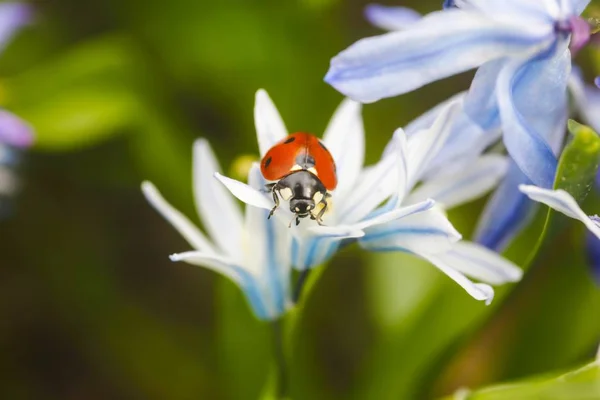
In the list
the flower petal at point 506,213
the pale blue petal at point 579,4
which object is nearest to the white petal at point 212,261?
the flower petal at point 506,213

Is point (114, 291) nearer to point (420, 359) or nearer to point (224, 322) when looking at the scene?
point (224, 322)

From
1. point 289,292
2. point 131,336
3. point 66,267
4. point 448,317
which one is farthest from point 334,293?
point 289,292

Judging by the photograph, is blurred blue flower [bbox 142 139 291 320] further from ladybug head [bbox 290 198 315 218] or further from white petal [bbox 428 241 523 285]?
white petal [bbox 428 241 523 285]

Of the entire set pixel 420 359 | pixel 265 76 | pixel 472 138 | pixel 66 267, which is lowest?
pixel 420 359

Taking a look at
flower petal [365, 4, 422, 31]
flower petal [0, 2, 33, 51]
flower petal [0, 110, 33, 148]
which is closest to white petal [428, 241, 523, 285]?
flower petal [365, 4, 422, 31]

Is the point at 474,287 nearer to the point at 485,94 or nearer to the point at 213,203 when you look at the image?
the point at 485,94
